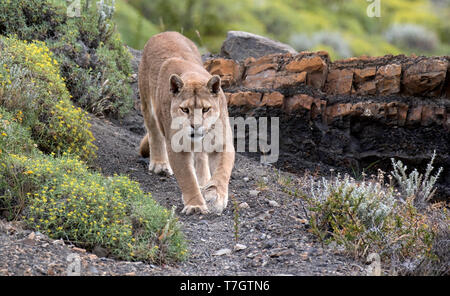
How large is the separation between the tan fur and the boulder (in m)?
2.34

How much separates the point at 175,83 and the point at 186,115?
0.38 metres

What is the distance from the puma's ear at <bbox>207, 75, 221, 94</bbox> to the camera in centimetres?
→ 627

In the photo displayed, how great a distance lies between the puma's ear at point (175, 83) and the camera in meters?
6.26

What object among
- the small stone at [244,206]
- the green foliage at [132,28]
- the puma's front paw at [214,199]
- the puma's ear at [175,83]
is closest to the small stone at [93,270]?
the puma's front paw at [214,199]

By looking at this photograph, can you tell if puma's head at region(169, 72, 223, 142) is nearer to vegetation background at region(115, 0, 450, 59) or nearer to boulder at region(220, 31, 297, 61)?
boulder at region(220, 31, 297, 61)

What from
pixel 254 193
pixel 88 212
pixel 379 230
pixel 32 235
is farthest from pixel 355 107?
pixel 32 235

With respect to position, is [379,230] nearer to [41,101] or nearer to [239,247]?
[239,247]

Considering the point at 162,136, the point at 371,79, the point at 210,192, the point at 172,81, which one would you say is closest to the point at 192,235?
the point at 210,192

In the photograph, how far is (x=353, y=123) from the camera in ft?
27.4

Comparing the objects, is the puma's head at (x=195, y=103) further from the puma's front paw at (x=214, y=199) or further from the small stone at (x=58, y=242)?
the small stone at (x=58, y=242)

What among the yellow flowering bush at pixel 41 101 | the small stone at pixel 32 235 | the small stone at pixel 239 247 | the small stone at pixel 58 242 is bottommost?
the small stone at pixel 239 247

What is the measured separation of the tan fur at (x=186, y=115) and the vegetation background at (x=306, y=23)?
5.18 metres
